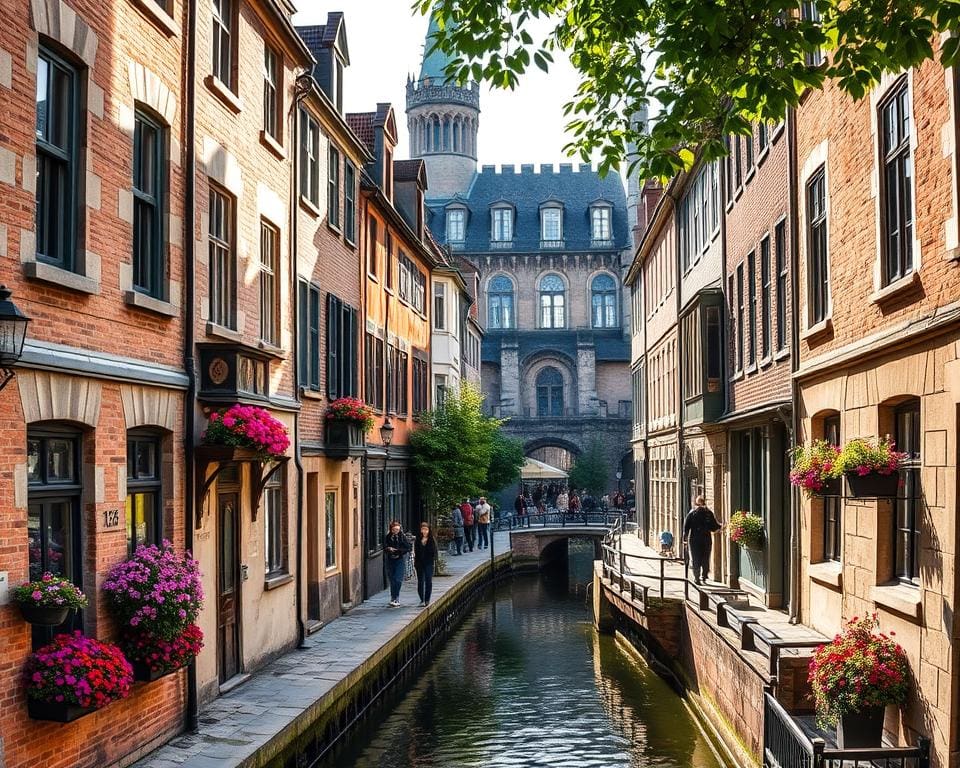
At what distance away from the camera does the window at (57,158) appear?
9977 millimetres

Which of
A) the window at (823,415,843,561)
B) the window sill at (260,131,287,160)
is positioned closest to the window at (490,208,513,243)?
the window sill at (260,131,287,160)

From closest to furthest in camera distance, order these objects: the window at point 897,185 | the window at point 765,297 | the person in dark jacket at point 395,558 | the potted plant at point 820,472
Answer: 1. the window at point 897,185
2. the potted plant at point 820,472
3. the window at point 765,297
4. the person in dark jacket at point 395,558

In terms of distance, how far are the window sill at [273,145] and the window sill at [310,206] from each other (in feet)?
3.95

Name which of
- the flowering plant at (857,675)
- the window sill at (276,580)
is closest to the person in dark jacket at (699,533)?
the window sill at (276,580)

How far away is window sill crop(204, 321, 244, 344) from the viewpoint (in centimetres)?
1400

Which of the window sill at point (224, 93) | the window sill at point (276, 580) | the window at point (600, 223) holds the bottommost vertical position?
the window sill at point (276, 580)

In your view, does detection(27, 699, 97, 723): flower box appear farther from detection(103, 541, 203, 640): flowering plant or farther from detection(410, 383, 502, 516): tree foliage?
detection(410, 383, 502, 516): tree foliage

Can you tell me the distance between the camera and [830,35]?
29.3 ft

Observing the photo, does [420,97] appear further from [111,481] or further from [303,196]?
[111,481]

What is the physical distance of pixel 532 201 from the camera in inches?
3007

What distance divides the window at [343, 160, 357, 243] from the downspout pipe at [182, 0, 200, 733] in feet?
30.1

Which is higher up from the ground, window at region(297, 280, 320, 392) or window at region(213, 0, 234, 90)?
window at region(213, 0, 234, 90)

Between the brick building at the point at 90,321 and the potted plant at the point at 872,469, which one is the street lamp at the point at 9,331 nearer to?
the brick building at the point at 90,321

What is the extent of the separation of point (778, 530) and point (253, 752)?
30.6 feet
